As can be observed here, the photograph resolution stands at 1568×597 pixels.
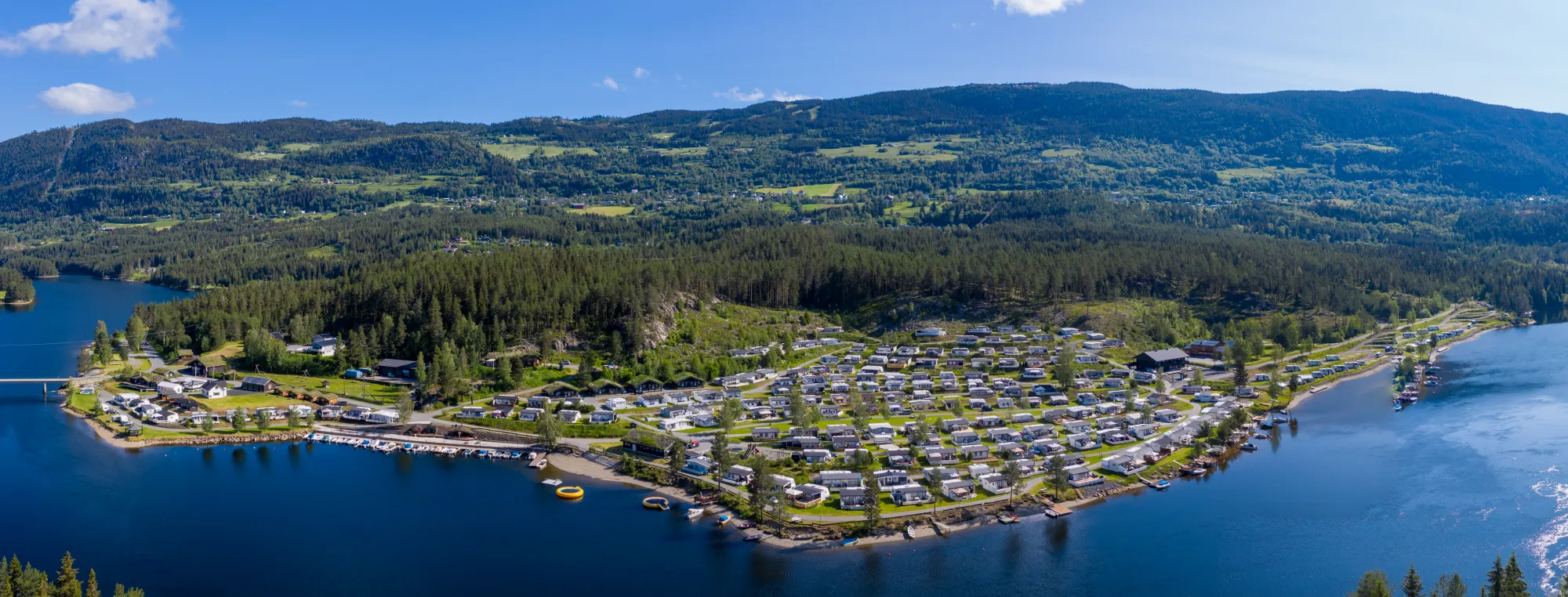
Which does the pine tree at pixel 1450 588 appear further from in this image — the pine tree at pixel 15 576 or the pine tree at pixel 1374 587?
the pine tree at pixel 15 576

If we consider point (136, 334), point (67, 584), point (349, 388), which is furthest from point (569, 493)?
point (136, 334)

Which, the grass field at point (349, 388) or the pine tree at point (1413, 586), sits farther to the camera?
the grass field at point (349, 388)

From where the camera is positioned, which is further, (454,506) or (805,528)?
(454,506)

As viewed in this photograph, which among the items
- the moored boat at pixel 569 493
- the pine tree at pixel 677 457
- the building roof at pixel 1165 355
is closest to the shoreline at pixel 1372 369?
the building roof at pixel 1165 355

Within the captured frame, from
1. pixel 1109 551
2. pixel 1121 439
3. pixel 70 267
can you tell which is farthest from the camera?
pixel 70 267

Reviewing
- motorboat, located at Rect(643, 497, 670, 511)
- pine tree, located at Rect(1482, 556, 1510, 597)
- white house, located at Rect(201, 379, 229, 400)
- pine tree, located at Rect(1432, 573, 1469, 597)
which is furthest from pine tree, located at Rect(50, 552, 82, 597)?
pine tree, located at Rect(1482, 556, 1510, 597)

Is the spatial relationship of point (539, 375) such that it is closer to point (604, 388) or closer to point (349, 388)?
point (604, 388)

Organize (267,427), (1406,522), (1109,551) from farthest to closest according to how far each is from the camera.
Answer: (267,427) → (1406,522) → (1109,551)

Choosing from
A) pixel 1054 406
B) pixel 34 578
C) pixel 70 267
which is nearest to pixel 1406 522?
pixel 1054 406

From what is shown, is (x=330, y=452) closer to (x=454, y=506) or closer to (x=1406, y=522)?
(x=454, y=506)
